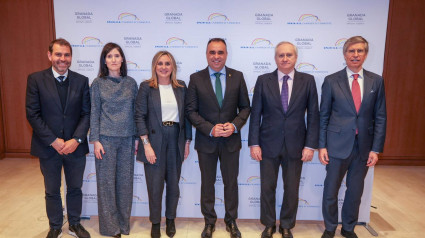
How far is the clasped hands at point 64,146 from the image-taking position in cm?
265

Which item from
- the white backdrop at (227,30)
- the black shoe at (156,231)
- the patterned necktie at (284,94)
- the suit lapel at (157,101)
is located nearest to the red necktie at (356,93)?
the white backdrop at (227,30)

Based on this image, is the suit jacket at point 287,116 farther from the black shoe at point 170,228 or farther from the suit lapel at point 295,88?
the black shoe at point 170,228

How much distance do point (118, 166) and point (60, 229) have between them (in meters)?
0.85

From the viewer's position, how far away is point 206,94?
2.77 m

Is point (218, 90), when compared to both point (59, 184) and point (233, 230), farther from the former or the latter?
point (59, 184)

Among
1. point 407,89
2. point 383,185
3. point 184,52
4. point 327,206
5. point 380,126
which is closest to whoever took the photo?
point 380,126

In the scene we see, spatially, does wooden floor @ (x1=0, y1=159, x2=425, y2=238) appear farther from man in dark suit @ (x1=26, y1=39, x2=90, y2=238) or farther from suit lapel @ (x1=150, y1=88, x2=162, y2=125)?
suit lapel @ (x1=150, y1=88, x2=162, y2=125)

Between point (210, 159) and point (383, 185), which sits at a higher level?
point (210, 159)

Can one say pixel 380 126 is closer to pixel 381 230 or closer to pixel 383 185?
pixel 381 230

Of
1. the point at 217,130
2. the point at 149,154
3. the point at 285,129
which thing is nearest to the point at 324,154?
the point at 285,129

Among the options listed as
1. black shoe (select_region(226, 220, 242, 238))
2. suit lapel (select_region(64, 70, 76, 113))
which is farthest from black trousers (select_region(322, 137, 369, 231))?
suit lapel (select_region(64, 70, 76, 113))

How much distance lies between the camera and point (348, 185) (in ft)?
9.61

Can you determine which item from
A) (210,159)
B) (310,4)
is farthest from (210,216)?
(310,4)

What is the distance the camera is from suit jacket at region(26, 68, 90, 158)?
263cm
